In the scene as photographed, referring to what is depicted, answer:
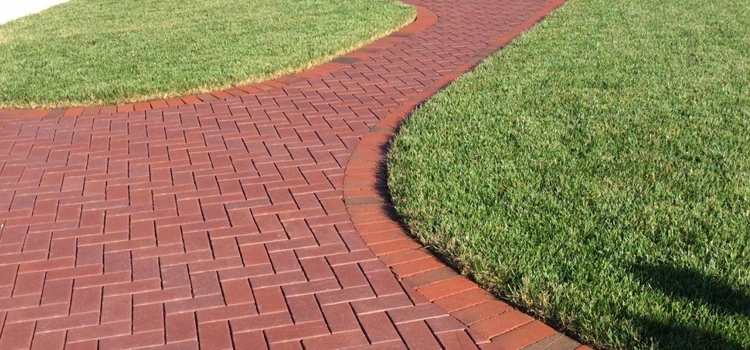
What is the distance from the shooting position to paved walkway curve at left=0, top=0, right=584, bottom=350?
346 cm

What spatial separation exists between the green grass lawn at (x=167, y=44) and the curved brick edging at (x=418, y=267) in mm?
2336

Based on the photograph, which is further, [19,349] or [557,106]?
[557,106]

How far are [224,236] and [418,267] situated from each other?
1.07 meters

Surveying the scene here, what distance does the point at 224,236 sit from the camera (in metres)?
4.31

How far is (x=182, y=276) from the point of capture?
3908 mm

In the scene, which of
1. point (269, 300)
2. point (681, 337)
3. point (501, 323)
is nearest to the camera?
point (681, 337)

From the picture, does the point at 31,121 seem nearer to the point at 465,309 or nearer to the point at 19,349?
the point at 19,349

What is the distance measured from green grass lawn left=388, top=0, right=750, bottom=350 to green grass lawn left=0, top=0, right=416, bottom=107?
2.04 meters

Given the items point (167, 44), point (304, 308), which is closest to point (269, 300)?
point (304, 308)

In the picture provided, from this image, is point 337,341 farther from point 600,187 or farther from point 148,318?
point 600,187

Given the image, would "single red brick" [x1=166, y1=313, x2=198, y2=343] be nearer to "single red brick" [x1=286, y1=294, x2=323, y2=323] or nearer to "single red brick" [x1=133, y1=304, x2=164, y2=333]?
A: "single red brick" [x1=133, y1=304, x2=164, y2=333]

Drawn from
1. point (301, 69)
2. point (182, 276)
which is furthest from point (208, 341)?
point (301, 69)

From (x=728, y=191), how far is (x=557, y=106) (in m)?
1.78

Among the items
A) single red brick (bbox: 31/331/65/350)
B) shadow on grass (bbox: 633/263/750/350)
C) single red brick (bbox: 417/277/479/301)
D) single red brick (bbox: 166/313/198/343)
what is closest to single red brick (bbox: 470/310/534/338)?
single red brick (bbox: 417/277/479/301)
